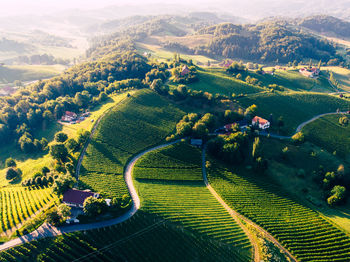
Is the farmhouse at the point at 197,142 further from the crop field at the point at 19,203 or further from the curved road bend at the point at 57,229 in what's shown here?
the crop field at the point at 19,203

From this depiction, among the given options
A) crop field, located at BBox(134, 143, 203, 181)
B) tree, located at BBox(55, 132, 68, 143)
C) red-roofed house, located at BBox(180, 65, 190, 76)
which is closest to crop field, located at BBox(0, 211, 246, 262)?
crop field, located at BBox(134, 143, 203, 181)

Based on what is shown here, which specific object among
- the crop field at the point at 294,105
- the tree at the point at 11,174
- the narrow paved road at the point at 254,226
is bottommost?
the tree at the point at 11,174

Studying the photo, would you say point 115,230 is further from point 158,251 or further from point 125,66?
point 125,66

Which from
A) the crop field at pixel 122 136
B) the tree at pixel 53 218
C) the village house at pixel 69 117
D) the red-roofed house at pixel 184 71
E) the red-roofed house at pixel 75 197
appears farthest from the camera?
the red-roofed house at pixel 184 71

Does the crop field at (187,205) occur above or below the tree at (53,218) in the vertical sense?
below

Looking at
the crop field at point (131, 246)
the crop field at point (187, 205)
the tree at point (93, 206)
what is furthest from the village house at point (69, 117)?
the crop field at point (131, 246)

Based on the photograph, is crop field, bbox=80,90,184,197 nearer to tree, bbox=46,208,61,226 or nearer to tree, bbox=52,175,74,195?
tree, bbox=52,175,74,195

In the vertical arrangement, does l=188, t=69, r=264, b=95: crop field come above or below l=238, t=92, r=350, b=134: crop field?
above
